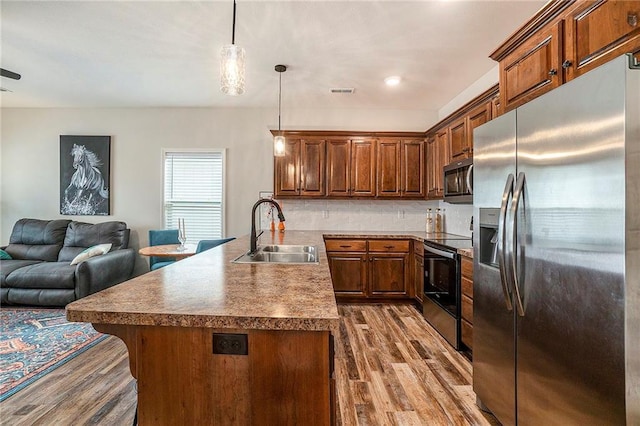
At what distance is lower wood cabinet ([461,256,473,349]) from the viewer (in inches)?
99.8

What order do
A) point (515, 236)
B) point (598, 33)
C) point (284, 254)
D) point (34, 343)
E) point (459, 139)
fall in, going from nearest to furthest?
point (598, 33), point (515, 236), point (284, 254), point (34, 343), point (459, 139)

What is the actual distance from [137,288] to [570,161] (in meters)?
1.67

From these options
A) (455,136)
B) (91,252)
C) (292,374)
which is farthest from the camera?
(91,252)

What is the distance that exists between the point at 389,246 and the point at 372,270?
367mm

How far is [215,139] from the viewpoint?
15.2ft

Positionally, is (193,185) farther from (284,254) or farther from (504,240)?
(504,240)

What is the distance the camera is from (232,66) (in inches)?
67.1

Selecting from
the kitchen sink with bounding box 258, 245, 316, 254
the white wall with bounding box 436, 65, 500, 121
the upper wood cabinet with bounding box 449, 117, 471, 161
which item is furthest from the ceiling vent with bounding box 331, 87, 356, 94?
the kitchen sink with bounding box 258, 245, 316, 254

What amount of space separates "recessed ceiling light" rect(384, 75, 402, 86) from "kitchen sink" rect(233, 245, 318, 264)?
2153 mm

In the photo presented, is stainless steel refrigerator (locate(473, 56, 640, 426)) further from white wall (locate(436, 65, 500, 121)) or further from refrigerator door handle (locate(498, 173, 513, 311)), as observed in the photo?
white wall (locate(436, 65, 500, 121))

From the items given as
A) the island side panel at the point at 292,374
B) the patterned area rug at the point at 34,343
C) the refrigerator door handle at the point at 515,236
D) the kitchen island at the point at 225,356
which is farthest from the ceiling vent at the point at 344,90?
the patterned area rug at the point at 34,343

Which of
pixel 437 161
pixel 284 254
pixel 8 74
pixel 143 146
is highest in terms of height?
pixel 8 74

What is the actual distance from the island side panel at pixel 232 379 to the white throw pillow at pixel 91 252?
12.0 ft

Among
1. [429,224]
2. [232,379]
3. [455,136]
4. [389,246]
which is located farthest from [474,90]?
[232,379]
